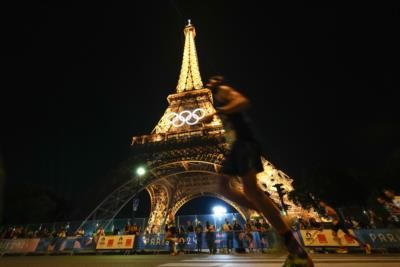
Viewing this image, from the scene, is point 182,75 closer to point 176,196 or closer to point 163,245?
point 176,196

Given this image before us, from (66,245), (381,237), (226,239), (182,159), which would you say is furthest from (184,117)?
(381,237)

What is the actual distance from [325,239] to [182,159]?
20.3 metres

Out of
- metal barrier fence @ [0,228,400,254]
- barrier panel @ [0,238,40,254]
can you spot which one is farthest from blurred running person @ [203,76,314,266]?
barrier panel @ [0,238,40,254]

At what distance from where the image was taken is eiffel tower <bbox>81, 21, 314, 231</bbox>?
28.2m

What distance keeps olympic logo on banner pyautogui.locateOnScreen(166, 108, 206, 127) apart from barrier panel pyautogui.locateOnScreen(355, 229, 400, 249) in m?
28.8

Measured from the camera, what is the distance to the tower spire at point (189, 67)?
45.4m

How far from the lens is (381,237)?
989 centimetres

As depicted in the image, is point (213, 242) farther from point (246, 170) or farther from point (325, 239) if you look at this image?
point (246, 170)

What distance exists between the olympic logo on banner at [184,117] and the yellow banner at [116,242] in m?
25.0

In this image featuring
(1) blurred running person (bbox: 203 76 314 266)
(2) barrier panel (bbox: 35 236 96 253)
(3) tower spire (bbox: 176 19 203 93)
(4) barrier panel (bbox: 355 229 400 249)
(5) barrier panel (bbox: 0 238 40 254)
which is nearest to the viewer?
(1) blurred running person (bbox: 203 76 314 266)

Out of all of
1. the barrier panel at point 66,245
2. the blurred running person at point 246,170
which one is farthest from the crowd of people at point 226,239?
the blurred running person at point 246,170

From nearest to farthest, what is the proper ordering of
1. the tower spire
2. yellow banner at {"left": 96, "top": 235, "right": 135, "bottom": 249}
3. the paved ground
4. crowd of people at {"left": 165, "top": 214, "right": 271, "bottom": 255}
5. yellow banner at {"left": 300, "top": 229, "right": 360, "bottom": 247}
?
the paved ground, yellow banner at {"left": 300, "top": 229, "right": 360, "bottom": 247}, crowd of people at {"left": 165, "top": 214, "right": 271, "bottom": 255}, yellow banner at {"left": 96, "top": 235, "right": 135, "bottom": 249}, the tower spire

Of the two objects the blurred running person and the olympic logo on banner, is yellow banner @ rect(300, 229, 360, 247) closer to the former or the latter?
the blurred running person

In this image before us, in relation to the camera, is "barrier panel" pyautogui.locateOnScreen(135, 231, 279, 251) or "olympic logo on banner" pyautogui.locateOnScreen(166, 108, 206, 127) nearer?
"barrier panel" pyautogui.locateOnScreen(135, 231, 279, 251)
